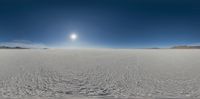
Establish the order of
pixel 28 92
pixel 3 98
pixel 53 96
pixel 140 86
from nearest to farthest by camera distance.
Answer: pixel 3 98 < pixel 53 96 < pixel 28 92 < pixel 140 86

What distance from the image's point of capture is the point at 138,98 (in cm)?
741

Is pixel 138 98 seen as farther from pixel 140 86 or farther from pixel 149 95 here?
pixel 140 86

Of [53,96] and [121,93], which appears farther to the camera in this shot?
[121,93]

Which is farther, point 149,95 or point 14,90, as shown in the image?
point 14,90

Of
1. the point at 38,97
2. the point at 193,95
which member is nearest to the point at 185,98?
the point at 193,95

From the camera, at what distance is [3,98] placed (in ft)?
23.3

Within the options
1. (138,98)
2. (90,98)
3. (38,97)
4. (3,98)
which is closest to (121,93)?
(138,98)

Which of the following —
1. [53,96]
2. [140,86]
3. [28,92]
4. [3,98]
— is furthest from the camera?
[140,86]

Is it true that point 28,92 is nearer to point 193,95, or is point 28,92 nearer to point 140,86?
point 140,86

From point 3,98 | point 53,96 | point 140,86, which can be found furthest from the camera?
point 140,86

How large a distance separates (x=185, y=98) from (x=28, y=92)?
7236mm

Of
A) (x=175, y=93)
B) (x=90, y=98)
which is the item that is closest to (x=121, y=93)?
(x=90, y=98)

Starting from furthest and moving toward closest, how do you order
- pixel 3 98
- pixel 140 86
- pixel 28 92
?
pixel 140 86 → pixel 28 92 → pixel 3 98

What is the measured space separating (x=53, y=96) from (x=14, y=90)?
2423mm
